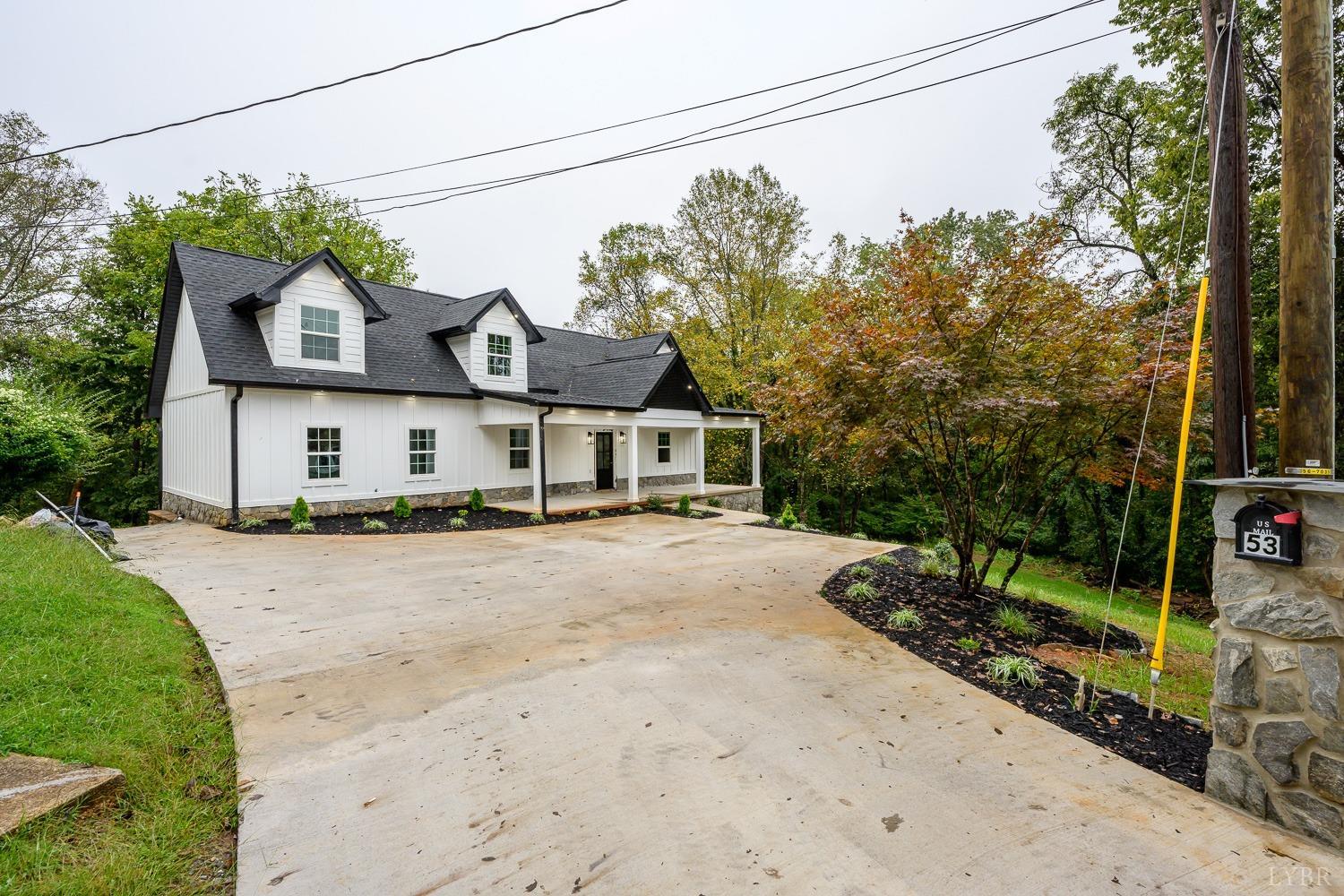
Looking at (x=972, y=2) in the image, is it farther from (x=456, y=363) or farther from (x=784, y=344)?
(x=456, y=363)

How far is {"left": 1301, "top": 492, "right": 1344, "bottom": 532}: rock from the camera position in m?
2.37

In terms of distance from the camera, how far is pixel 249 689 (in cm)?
372

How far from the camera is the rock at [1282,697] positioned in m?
2.45

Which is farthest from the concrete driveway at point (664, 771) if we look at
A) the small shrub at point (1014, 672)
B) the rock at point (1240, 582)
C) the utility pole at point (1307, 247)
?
the utility pole at point (1307, 247)

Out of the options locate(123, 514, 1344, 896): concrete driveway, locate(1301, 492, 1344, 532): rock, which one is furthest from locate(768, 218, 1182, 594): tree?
locate(1301, 492, 1344, 532): rock

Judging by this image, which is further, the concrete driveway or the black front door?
the black front door

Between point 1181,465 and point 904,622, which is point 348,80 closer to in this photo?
point 904,622

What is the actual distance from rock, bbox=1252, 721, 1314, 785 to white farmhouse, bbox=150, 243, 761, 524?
37.6 feet

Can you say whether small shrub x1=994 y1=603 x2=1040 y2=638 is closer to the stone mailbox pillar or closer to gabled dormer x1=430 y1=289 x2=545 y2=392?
the stone mailbox pillar

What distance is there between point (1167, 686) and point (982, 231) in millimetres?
25992

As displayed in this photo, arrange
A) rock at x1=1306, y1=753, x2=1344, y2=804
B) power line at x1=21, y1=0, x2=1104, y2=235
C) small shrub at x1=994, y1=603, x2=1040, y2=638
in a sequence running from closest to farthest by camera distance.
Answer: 1. rock at x1=1306, y1=753, x2=1344, y2=804
2. small shrub at x1=994, y1=603, x2=1040, y2=638
3. power line at x1=21, y1=0, x2=1104, y2=235

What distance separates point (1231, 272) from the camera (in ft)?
10.7

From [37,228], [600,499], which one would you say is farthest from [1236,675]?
[37,228]

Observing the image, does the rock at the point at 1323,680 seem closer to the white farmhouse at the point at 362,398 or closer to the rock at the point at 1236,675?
the rock at the point at 1236,675
